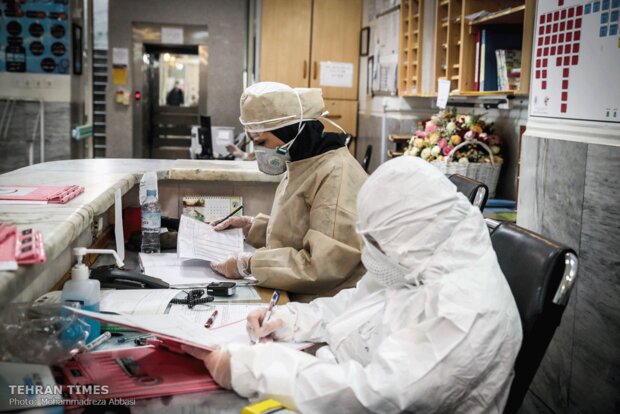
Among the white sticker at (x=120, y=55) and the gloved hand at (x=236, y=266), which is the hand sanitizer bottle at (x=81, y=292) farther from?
the white sticker at (x=120, y=55)

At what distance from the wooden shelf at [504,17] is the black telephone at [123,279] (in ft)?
7.48

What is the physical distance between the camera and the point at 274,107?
244cm

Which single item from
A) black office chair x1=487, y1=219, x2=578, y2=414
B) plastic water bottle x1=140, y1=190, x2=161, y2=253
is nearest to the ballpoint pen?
plastic water bottle x1=140, y1=190, x2=161, y2=253

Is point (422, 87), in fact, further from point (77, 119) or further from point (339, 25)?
point (77, 119)

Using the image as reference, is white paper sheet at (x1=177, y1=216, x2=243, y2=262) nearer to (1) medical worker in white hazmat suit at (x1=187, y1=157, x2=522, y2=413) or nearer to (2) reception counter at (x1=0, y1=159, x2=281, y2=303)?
(2) reception counter at (x1=0, y1=159, x2=281, y2=303)

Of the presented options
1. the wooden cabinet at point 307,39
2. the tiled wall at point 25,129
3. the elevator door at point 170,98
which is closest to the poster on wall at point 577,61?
the wooden cabinet at point 307,39

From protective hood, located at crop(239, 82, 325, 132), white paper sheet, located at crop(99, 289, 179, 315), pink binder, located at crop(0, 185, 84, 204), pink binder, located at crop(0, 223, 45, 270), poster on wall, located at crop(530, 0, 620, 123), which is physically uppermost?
poster on wall, located at crop(530, 0, 620, 123)

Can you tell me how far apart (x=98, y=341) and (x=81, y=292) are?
0.13 meters

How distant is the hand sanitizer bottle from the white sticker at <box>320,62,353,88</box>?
5.92 meters

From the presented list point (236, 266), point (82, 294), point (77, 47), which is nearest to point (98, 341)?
point (82, 294)

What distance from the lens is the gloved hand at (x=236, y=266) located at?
236 centimetres

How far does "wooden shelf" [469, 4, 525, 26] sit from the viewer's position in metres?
3.43

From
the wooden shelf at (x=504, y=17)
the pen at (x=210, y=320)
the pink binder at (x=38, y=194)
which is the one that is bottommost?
the pen at (x=210, y=320)

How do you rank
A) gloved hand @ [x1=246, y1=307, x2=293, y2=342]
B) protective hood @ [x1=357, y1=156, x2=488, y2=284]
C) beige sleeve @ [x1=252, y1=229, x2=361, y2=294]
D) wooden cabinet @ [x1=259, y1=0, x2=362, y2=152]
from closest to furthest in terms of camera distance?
1. protective hood @ [x1=357, y1=156, x2=488, y2=284]
2. gloved hand @ [x1=246, y1=307, x2=293, y2=342]
3. beige sleeve @ [x1=252, y1=229, x2=361, y2=294]
4. wooden cabinet @ [x1=259, y1=0, x2=362, y2=152]
